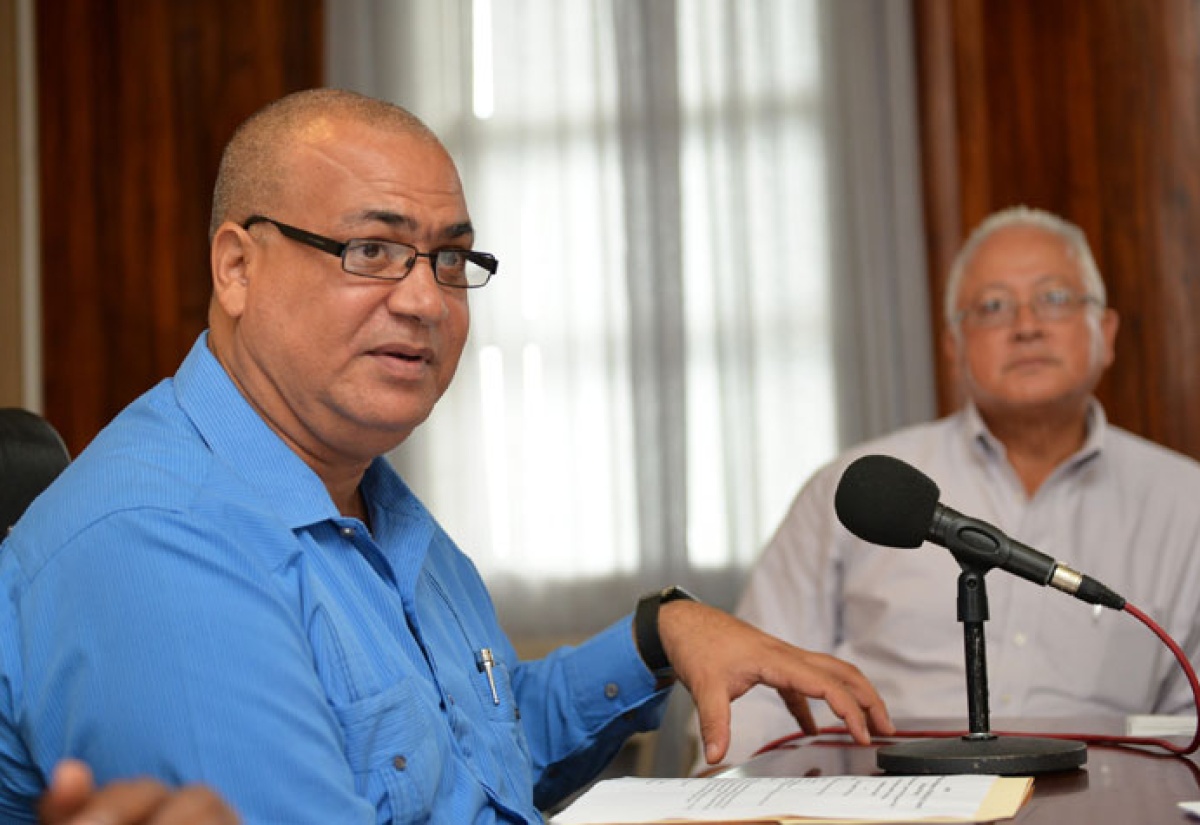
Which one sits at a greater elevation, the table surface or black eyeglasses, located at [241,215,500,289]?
black eyeglasses, located at [241,215,500,289]

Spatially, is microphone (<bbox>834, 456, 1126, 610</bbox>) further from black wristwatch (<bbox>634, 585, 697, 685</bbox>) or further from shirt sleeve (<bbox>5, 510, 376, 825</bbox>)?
shirt sleeve (<bbox>5, 510, 376, 825</bbox>)

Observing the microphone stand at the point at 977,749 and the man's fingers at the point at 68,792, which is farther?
the microphone stand at the point at 977,749

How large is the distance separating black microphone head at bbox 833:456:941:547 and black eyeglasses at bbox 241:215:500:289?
0.48 metres

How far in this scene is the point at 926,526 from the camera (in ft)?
4.94

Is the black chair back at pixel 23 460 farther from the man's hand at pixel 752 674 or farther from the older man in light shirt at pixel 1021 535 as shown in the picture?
the older man in light shirt at pixel 1021 535

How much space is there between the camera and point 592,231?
188 inches

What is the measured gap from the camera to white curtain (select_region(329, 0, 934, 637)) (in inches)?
181

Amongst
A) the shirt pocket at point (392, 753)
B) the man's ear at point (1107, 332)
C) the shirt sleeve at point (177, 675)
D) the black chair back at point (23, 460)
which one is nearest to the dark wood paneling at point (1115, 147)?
the man's ear at point (1107, 332)

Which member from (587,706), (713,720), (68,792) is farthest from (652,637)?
(68,792)

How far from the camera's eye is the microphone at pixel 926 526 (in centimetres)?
146

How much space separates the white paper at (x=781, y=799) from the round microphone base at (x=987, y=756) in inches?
2.2

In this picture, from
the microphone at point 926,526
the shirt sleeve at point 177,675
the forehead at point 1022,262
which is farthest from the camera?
the forehead at point 1022,262

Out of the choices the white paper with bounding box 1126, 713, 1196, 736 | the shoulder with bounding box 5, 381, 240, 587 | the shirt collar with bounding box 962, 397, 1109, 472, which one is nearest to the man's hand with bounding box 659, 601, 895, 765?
the white paper with bounding box 1126, 713, 1196, 736

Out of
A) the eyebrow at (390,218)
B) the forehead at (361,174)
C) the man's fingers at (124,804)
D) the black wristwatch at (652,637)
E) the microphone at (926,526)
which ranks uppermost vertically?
the forehead at (361,174)
